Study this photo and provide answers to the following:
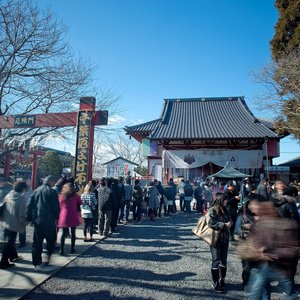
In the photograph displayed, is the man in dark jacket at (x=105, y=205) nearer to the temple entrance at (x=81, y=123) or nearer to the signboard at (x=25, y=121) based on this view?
the temple entrance at (x=81, y=123)

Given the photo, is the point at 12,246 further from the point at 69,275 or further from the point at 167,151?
the point at 167,151

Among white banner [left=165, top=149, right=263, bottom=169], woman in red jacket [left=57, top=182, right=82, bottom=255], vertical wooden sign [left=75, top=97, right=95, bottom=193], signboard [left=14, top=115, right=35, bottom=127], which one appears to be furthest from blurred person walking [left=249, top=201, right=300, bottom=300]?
white banner [left=165, top=149, right=263, bottom=169]

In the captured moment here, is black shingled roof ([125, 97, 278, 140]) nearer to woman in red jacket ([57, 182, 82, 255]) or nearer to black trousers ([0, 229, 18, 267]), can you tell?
woman in red jacket ([57, 182, 82, 255])

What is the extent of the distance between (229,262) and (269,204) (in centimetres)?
308

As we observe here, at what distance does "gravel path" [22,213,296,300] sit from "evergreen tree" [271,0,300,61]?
1194 centimetres

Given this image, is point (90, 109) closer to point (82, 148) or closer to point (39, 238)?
point (82, 148)

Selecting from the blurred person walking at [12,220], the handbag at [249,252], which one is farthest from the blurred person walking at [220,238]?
the blurred person walking at [12,220]

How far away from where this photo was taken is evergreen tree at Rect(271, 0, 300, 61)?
530 inches

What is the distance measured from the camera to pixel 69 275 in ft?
15.1

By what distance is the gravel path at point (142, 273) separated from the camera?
3.92 m

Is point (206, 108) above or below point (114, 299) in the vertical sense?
above

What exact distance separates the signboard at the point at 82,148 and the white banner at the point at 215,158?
8.77m

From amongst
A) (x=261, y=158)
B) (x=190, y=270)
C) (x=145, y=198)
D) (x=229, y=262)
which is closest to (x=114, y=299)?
(x=190, y=270)

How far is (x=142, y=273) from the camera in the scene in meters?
4.75
